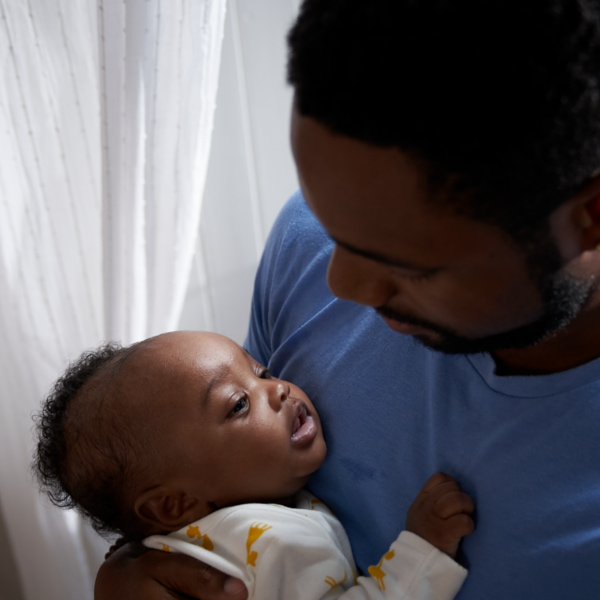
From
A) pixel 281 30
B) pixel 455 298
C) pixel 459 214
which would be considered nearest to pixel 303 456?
pixel 455 298

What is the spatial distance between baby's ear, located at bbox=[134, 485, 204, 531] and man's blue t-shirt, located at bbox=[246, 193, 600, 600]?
0.20 metres

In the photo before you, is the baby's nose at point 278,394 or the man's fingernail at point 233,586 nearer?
the man's fingernail at point 233,586

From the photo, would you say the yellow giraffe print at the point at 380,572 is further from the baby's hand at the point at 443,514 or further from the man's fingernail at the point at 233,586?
the man's fingernail at the point at 233,586

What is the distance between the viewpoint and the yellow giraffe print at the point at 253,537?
94 centimetres

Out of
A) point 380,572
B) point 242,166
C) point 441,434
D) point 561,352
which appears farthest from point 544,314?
point 242,166

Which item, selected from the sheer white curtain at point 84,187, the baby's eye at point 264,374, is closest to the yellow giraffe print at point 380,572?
the baby's eye at point 264,374

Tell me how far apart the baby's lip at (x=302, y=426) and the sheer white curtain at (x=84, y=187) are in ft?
1.89

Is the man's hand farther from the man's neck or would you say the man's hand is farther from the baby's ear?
the man's neck

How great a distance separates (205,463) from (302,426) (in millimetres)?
169

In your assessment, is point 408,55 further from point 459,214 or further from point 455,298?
point 455,298

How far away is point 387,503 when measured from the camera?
2.89 ft

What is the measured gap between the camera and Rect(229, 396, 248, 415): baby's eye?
105cm

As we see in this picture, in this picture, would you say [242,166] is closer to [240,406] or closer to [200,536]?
[240,406]

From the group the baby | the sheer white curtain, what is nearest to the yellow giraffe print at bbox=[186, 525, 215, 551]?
the baby
